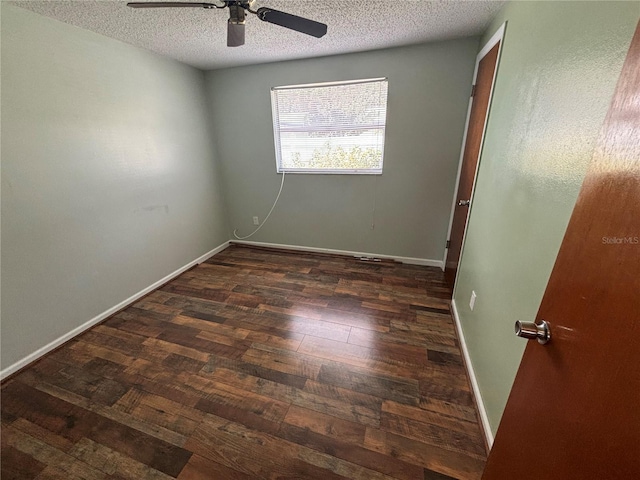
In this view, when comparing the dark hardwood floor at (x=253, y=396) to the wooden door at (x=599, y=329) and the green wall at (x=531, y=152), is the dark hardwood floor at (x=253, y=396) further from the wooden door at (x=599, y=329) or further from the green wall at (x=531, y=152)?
the wooden door at (x=599, y=329)

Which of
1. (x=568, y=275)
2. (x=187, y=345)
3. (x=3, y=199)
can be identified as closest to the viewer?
(x=568, y=275)

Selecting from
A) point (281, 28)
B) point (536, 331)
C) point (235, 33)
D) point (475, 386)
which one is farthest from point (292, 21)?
point (475, 386)

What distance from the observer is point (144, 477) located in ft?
3.62

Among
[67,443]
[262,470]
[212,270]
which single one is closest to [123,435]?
[67,443]

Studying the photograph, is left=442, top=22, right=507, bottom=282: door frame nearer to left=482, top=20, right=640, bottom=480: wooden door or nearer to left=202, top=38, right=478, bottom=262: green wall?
left=202, top=38, right=478, bottom=262: green wall

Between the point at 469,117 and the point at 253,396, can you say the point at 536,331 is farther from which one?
the point at 469,117

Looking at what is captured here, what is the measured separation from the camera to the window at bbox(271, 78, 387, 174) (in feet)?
8.38

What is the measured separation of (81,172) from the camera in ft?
6.10

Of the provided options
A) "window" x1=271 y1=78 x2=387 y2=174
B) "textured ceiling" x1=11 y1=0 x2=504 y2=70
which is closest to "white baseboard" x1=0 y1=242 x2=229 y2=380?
"window" x1=271 y1=78 x2=387 y2=174

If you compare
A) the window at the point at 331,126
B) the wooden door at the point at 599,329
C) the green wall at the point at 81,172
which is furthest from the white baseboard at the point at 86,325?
the wooden door at the point at 599,329

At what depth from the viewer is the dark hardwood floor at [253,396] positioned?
115cm

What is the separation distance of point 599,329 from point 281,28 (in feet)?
7.75

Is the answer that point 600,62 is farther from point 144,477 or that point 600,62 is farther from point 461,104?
point 144,477

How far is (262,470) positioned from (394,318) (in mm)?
1345
